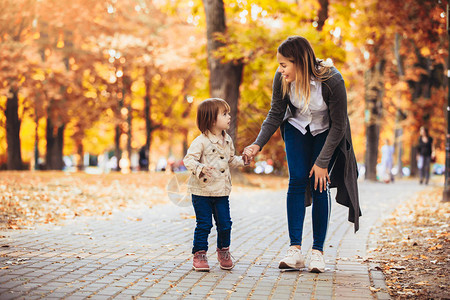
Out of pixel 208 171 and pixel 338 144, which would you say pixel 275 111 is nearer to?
pixel 338 144

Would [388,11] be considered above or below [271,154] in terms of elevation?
above

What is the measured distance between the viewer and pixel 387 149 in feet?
68.4

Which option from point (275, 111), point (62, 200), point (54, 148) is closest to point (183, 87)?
point (54, 148)

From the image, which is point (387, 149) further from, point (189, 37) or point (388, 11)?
point (189, 37)

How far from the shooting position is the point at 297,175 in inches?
184

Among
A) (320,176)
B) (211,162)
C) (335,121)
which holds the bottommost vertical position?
(320,176)

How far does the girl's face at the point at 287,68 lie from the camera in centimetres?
460

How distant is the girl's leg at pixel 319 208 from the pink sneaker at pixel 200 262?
34.6 inches

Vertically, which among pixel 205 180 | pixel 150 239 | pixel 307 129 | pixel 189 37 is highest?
pixel 189 37

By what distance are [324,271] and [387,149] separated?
668 inches

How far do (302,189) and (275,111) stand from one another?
696 mm

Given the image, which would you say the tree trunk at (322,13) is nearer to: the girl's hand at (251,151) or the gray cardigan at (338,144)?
the gray cardigan at (338,144)

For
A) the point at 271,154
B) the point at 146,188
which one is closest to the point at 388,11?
the point at 146,188

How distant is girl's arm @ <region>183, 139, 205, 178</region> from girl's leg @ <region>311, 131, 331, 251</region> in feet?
3.03
